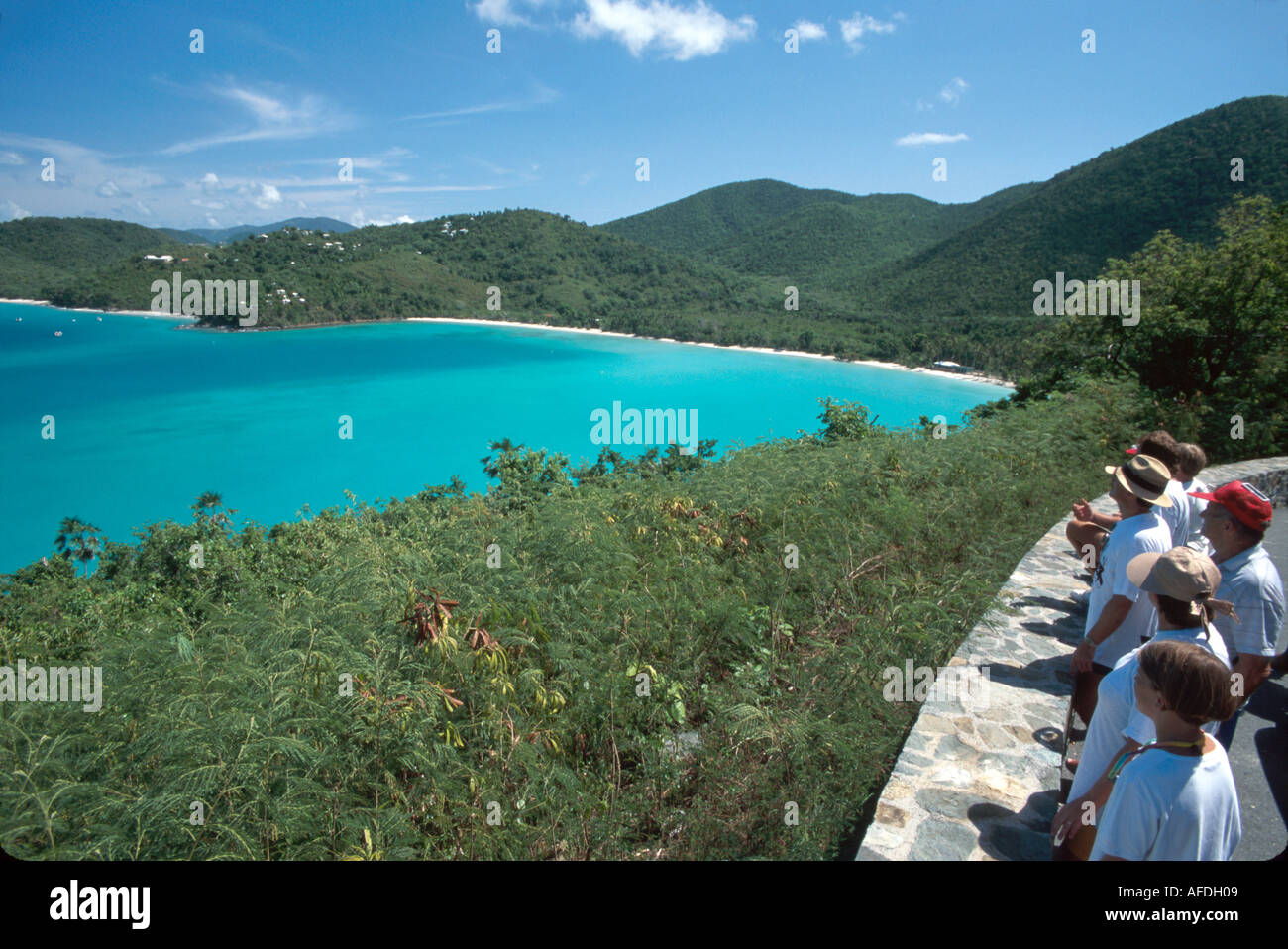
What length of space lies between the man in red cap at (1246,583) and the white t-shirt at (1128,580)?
178 mm

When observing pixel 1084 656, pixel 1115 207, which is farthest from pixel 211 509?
pixel 1115 207

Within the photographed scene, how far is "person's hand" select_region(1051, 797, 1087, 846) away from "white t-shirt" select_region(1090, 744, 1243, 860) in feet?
1.28

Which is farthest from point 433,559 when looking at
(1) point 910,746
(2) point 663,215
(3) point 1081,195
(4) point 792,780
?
(2) point 663,215

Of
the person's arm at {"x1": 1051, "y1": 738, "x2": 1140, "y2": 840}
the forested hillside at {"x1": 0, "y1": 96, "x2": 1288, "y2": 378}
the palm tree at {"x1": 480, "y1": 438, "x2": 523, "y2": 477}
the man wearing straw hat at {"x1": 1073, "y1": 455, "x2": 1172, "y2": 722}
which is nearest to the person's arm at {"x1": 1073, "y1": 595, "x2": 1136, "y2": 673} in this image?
the man wearing straw hat at {"x1": 1073, "y1": 455, "x2": 1172, "y2": 722}

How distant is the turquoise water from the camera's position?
90.4 ft

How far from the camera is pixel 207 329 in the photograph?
213 ft


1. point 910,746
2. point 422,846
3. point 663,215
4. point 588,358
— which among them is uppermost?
point 663,215

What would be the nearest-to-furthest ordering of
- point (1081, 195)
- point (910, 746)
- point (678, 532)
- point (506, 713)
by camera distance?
point (910, 746)
point (506, 713)
point (678, 532)
point (1081, 195)

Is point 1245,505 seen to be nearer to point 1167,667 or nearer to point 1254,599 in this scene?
point 1254,599

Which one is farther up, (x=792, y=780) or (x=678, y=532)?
(x=678, y=532)

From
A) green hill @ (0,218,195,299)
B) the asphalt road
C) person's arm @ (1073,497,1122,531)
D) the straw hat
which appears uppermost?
green hill @ (0,218,195,299)

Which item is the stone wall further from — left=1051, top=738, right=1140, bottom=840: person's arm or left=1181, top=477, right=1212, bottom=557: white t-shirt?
left=1181, top=477, right=1212, bottom=557: white t-shirt

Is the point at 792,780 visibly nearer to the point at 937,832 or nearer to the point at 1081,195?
the point at 937,832

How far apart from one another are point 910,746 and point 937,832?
0.48 meters
